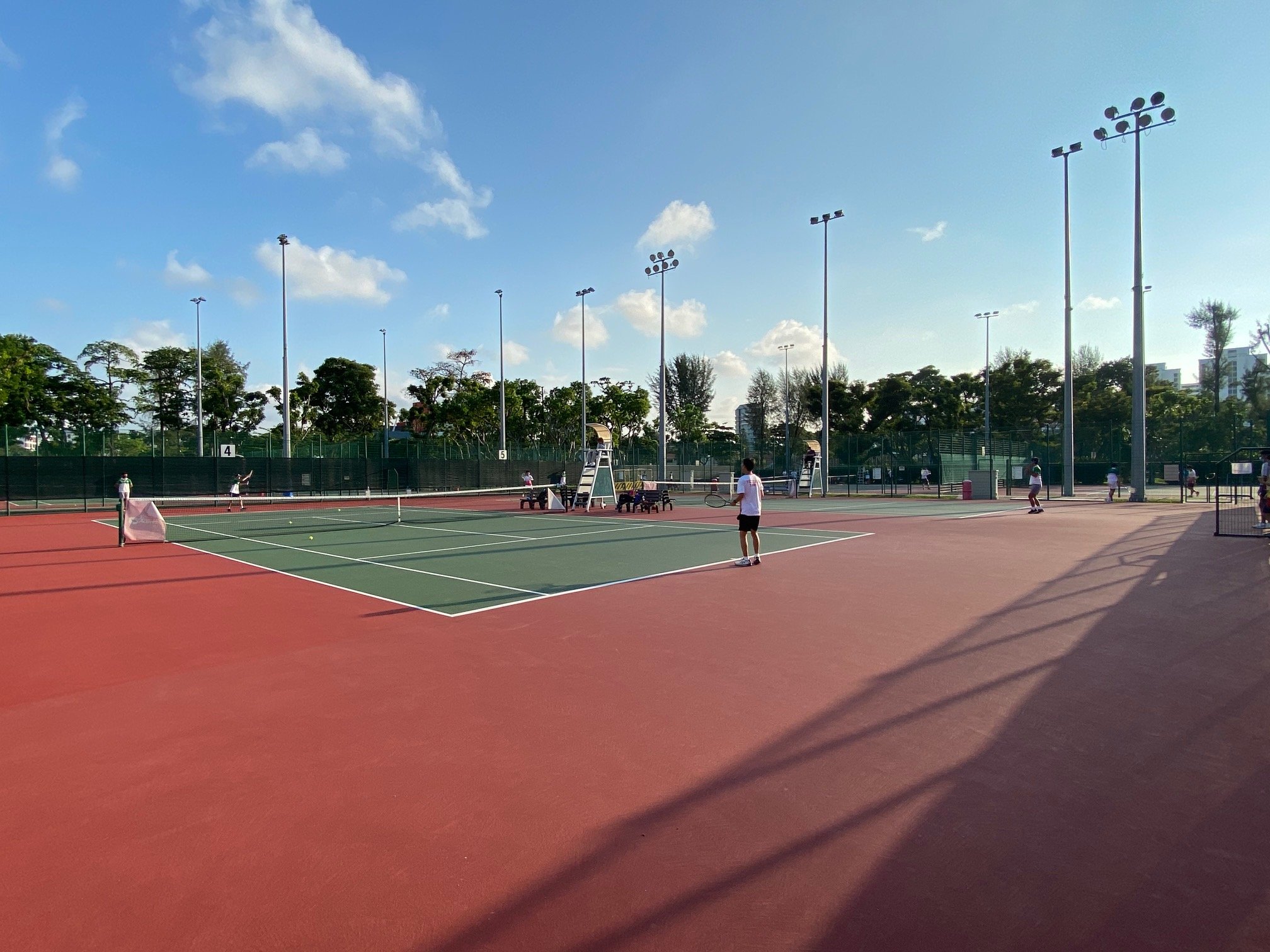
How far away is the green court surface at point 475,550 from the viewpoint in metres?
9.65

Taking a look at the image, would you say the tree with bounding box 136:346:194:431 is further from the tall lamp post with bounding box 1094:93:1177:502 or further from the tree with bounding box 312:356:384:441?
the tall lamp post with bounding box 1094:93:1177:502

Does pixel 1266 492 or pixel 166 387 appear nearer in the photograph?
pixel 1266 492

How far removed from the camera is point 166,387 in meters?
52.6

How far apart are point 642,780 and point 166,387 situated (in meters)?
60.8

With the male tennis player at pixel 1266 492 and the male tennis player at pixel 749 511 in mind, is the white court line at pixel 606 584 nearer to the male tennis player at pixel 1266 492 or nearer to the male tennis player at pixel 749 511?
the male tennis player at pixel 749 511

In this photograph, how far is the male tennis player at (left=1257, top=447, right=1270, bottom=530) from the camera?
1432cm

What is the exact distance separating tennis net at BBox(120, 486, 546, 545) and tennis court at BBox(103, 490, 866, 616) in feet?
0.51

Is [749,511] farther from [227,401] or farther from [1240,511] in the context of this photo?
[227,401]

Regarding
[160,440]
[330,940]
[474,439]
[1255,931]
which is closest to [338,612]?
[330,940]

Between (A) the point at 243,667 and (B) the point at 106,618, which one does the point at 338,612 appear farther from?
(B) the point at 106,618

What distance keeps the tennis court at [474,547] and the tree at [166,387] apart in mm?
33105

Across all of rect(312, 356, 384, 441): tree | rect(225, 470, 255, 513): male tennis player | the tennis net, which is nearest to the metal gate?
the tennis net

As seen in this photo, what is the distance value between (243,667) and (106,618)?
3344 millimetres

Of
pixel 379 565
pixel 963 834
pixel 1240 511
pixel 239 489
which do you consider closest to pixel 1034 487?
pixel 1240 511
